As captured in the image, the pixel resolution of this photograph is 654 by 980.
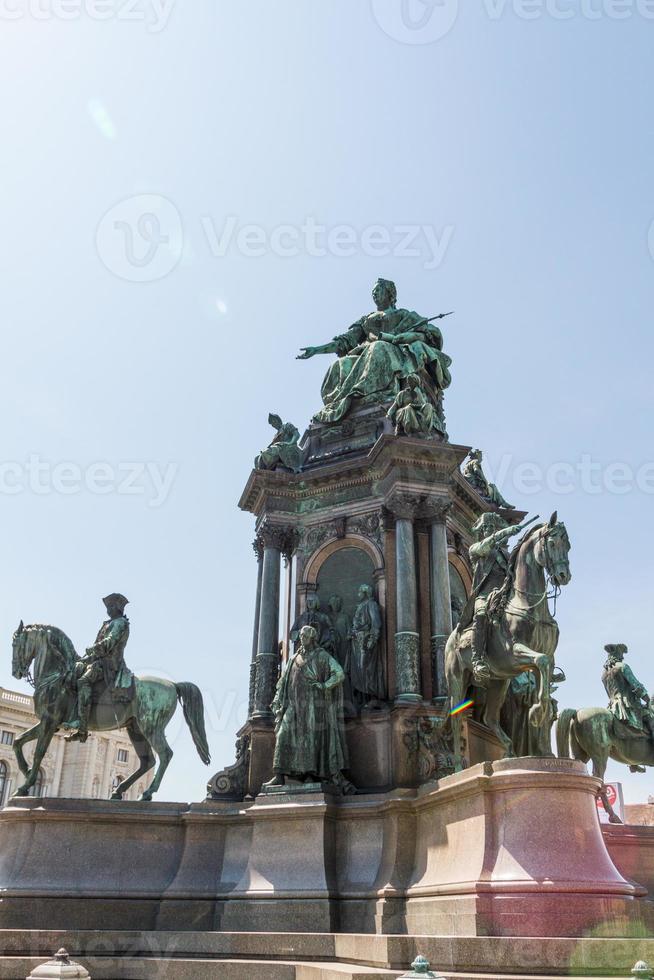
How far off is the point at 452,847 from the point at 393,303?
1444 cm

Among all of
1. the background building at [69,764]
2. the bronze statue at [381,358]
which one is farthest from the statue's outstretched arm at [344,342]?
the background building at [69,764]

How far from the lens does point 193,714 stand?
18.0 metres

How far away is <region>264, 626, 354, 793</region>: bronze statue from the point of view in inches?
595

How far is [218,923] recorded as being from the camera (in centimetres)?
1438

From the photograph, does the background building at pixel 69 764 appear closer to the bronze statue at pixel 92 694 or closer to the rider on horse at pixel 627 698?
the bronze statue at pixel 92 694

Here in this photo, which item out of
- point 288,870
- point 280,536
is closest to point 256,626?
point 280,536

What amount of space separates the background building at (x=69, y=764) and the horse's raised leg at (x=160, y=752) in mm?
49293

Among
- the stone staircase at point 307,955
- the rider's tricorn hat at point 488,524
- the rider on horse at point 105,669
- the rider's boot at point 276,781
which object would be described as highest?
the rider's tricorn hat at point 488,524

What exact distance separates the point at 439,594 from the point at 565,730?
3.66 metres

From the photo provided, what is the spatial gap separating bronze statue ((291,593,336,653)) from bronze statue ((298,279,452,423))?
4919 millimetres

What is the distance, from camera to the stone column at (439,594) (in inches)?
626

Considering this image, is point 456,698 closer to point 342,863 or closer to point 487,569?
point 487,569

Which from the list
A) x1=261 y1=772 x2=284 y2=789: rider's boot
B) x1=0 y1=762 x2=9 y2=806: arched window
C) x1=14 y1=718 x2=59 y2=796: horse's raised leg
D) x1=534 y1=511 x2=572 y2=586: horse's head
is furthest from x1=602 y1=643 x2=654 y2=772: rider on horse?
x1=0 y1=762 x2=9 y2=806: arched window

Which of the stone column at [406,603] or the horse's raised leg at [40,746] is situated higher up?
the stone column at [406,603]
